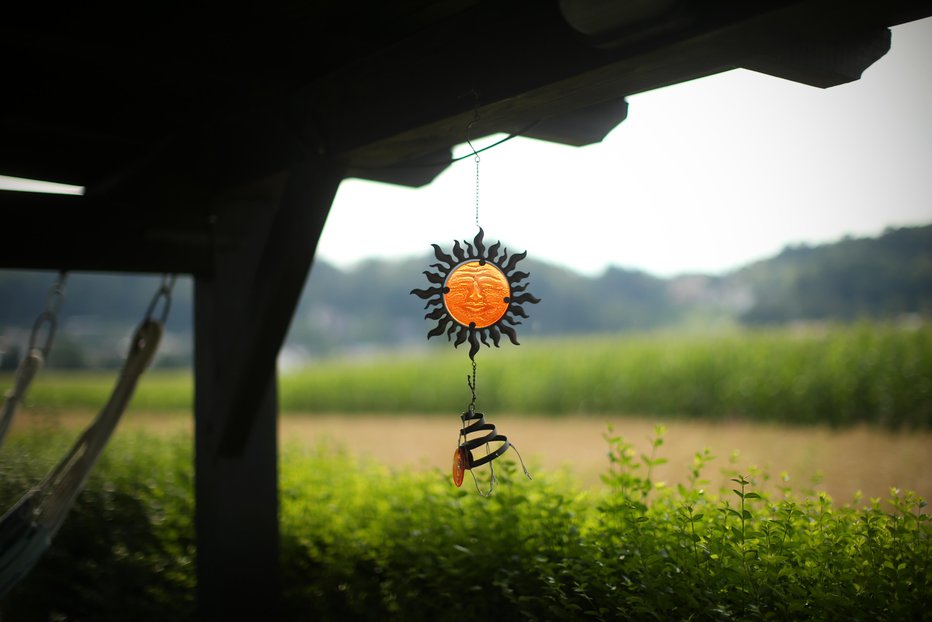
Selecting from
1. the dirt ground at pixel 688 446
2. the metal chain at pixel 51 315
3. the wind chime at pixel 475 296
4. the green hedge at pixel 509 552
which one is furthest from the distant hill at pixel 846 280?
the metal chain at pixel 51 315

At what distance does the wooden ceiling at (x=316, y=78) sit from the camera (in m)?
1.31

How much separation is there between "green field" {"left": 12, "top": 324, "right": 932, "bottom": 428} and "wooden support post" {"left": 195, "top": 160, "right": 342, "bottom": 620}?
301 cm

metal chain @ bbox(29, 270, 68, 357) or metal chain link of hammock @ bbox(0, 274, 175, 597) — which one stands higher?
metal chain @ bbox(29, 270, 68, 357)

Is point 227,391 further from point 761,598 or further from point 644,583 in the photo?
point 761,598

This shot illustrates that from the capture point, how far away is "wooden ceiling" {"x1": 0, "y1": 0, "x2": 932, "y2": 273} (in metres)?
1.31

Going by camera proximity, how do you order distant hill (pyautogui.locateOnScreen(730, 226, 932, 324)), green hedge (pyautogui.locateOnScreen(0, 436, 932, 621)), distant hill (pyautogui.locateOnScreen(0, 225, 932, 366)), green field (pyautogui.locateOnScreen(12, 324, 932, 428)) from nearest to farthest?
green hedge (pyautogui.locateOnScreen(0, 436, 932, 621)) < green field (pyautogui.locateOnScreen(12, 324, 932, 428)) < distant hill (pyautogui.locateOnScreen(730, 226, 932, 324)) < distant hill (pyautogui.locateOnScreen(0, 225, 932, 366))

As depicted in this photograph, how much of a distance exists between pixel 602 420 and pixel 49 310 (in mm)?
8498

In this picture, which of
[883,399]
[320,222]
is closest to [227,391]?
[320,222]

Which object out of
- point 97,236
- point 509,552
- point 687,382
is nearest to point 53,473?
point 97,236

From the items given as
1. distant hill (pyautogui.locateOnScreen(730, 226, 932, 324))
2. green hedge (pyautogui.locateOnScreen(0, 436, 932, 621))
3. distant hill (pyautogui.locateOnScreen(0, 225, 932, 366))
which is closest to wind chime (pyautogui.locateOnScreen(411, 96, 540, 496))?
green hedge (pyautogui.locateOnScreen(0, 436, 932, 621))

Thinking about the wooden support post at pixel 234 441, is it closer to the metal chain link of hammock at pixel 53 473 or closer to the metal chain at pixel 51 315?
the metal chain link of hammock at pixel 53 473

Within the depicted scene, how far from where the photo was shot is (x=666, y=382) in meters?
9.74

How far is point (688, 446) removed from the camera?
8070mm

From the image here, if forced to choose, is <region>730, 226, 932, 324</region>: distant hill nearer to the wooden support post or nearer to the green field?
the green field
